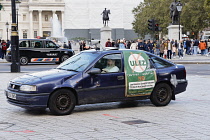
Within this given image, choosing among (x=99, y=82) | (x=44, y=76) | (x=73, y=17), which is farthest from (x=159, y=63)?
(x=73, y=17)

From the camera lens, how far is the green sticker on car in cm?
1027

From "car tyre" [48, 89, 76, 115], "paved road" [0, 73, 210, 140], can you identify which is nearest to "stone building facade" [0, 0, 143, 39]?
"paved road" [0, 73, 210, 140]

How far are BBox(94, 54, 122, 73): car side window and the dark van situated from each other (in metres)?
21.7

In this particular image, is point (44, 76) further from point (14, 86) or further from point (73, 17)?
point (73, 17)

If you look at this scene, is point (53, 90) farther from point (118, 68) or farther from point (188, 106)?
point (188, 106)

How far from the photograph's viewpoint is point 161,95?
423 inches

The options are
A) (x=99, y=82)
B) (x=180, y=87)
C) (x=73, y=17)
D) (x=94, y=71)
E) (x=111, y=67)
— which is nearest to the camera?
(x=94, y=71)

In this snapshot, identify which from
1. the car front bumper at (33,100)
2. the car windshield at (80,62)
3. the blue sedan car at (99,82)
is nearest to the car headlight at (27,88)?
the blue sedan car at (99,82)

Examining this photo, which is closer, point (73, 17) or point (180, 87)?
point (180, 87)

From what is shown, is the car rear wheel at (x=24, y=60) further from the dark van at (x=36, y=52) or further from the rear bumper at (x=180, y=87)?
the rear bumper at (x=180, y=87)

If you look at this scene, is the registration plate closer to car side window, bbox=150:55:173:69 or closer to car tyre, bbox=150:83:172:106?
car tyre, bbox=150:83:172:106

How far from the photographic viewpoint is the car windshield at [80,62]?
1011 cm

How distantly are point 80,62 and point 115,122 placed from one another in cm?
216

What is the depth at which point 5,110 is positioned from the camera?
10.3 m
